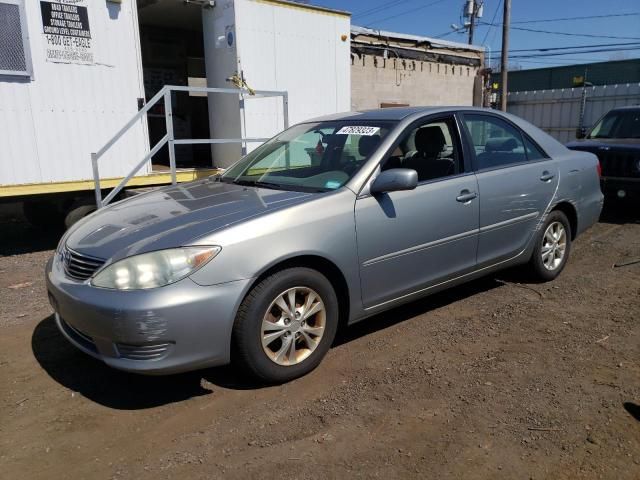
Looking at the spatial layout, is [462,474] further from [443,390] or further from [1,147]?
[1,147]

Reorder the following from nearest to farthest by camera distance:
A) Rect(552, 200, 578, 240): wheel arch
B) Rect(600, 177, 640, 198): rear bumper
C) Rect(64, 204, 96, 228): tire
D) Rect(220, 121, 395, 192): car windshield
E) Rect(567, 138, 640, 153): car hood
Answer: Rect(220, 121, 395, 192): car windshield
Rect(552, 200, 578, 240): wheel arch
Rect(64, 204, 96, 228): tire
Rect(600, 177, 640, 198): rear bumper
Rect(567, 138, 640, 153): car hood

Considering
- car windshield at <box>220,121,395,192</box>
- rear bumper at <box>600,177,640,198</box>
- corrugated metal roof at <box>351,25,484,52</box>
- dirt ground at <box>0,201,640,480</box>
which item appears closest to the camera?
dirt ground at <box>0,201,640,480</box>

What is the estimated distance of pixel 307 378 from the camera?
3.39 meters

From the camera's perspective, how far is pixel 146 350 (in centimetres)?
284

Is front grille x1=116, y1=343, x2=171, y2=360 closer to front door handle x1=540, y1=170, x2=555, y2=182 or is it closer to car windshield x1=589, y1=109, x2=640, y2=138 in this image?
front door handle x1=540, y1=170, x2=555, y2=182

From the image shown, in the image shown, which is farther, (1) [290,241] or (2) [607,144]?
(2) [607,144]

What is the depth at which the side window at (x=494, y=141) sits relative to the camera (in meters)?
4.34

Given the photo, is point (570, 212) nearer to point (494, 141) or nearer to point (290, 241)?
point (494, 141)

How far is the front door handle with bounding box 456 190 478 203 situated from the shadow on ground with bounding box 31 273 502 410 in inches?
46.0

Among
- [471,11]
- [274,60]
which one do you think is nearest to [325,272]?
[274,60]

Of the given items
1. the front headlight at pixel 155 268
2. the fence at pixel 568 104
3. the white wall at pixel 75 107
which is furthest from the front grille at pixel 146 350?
the fence at pixel 568 104

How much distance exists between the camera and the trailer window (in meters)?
5.71

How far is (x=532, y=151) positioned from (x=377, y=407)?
2.93 m

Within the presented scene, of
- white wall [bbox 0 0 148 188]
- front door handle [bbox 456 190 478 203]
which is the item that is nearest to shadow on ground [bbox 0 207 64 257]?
white wall [bbox 0 0 148 188]
